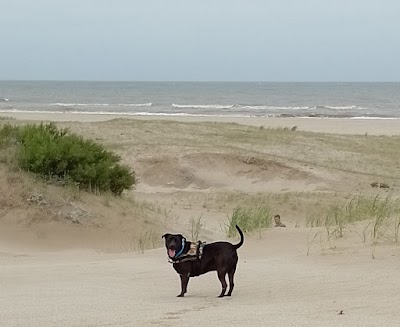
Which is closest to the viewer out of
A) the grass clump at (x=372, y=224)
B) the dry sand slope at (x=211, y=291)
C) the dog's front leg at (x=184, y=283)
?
the dry sand slope at (x=211, y=291)

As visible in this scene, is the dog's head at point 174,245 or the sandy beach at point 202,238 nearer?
the sandy beach at point 202,238

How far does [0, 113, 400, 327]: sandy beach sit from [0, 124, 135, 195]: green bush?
357 millimetres

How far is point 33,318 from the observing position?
6.54 meters

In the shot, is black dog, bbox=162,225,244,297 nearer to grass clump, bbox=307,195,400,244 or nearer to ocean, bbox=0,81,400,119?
grass clump, bbox=307,195,400,244

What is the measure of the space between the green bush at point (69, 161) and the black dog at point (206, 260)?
22.8ft

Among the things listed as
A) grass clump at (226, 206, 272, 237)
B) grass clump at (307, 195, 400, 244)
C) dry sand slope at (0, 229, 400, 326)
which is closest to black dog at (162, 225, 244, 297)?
dry sand slope at (0, 229, 400, 326)

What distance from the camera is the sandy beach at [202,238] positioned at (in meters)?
6.80

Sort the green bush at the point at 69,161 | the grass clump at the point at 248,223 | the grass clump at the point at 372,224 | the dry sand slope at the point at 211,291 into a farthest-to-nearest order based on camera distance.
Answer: the green bush at the point at 69,161 < the grass clump at the point at 248,223 < the grass clump at the point at 372,224 < the dry sand slope at the point at 211,291

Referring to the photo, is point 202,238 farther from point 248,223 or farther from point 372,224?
point 372,224

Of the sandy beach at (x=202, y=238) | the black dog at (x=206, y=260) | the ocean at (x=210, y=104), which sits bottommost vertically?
the ocean at (x=210, y=104)

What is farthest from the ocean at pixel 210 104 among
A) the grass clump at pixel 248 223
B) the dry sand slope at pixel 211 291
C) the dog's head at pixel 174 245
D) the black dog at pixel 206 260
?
the dog's head at pixel 174 245

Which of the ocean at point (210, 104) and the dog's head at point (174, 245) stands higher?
the dog's head at point (174, 245)

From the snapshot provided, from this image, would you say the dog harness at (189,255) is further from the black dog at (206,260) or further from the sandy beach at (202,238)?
the sandy beach at (202,238)

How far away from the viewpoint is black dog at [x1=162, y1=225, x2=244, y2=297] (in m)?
7.38
